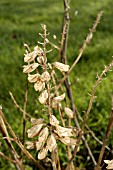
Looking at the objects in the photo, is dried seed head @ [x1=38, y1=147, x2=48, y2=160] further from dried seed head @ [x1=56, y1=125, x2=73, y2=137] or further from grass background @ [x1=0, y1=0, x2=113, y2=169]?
grass background @ [x1=0, y1=0, x2=113, y2=169]

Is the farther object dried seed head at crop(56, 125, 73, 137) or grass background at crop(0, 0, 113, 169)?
grass background at crop(0, 0, 113, 169)

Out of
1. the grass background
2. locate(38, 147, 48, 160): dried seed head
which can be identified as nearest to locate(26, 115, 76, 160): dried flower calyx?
locate(38, 147, 48, 160): dried seed head

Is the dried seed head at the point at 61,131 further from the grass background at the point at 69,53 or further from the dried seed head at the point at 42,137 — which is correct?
the grass background at the point at 69,53

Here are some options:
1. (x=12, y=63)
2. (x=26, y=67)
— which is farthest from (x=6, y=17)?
(x=26, y=67)

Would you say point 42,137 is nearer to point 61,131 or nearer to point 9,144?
point 61,131

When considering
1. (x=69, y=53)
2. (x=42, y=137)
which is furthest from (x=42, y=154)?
(x=69, y=53)

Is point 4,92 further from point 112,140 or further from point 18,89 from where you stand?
point 112,140

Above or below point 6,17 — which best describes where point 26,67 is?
below

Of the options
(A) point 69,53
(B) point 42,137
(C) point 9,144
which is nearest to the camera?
(B) point 42,137
